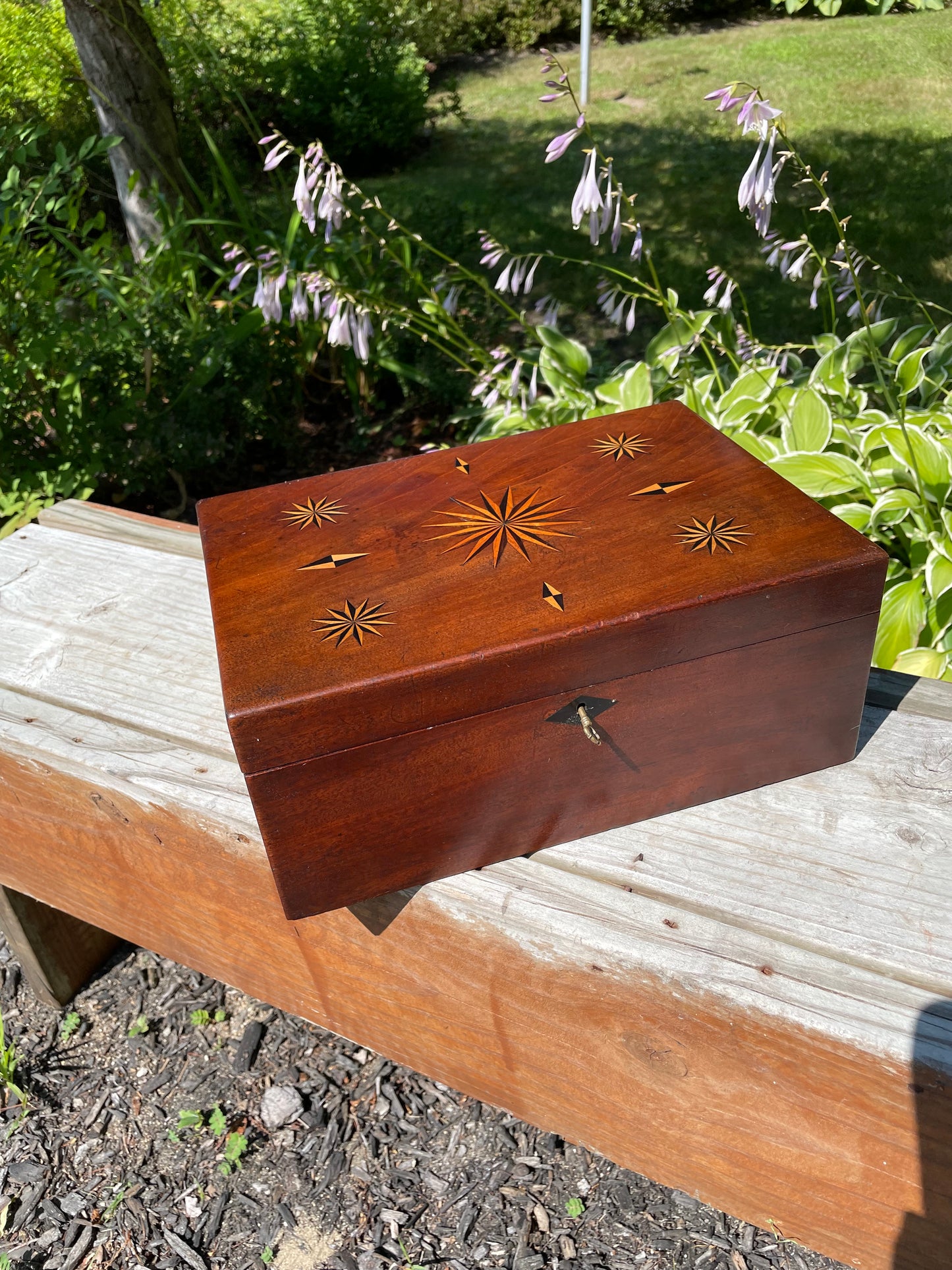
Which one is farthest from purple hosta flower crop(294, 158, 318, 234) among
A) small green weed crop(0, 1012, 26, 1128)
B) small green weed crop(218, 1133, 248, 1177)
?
small green weed crop(218, 1133, 248, 1177)

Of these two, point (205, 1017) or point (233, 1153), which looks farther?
point (205, 1017)

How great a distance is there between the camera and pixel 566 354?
2.50m

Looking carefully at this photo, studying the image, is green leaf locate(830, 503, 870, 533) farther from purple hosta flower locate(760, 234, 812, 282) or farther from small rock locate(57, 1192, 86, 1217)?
small rock locate(57, 1192, 86, 1217)

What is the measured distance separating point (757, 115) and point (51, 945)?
183cm

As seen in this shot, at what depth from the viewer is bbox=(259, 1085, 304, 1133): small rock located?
160cm

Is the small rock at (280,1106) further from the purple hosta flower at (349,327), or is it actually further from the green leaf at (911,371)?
the green leaf at (911,371)

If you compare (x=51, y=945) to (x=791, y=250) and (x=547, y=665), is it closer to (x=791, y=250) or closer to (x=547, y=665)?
(x=547, y=665)

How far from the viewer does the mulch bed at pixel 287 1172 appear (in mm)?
1407

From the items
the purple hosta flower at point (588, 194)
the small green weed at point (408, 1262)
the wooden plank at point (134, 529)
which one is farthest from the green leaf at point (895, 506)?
the small green weed at point (408, 1262)

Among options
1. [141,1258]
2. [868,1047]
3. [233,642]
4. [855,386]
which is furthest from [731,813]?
[855,386]

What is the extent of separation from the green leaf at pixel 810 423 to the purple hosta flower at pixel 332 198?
103 centimetres

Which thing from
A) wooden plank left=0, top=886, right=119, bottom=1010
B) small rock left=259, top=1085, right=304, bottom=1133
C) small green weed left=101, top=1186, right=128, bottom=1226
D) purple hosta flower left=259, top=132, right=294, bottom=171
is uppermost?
purple hosta flower left=259, top=132, right=294, bottom=171

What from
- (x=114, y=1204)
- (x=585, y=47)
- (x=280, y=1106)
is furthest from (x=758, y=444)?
(x=585, y=47)

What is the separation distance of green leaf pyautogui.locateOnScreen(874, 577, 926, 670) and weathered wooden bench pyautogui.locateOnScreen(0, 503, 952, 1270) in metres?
0.48
